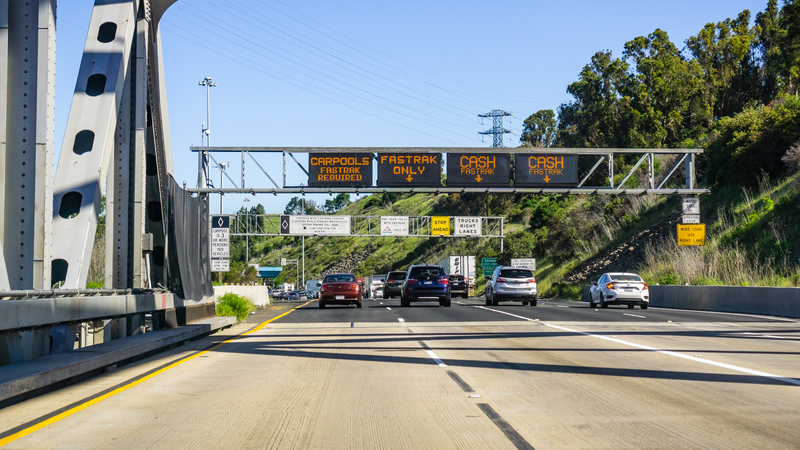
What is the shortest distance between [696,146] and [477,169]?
23007 mm

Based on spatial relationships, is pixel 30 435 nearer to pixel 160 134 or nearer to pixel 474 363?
pixel 474 363

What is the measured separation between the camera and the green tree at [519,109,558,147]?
97.0 meters

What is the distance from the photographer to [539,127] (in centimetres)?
9812

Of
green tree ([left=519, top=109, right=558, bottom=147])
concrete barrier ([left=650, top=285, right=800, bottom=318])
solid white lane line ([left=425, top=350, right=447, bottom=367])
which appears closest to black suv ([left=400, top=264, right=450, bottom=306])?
concrete barrier ([left=650, top=285, right=800, bottom=318])

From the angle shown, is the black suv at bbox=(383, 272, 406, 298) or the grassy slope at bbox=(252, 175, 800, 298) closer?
the grassy slope at bbox=(252, 175, 800, 298)

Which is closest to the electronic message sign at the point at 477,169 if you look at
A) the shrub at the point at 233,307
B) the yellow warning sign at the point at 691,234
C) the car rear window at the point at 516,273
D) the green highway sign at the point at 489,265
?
the car rear window at the point at 516,273

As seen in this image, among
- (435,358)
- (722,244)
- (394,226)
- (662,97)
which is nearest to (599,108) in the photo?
(662,97)

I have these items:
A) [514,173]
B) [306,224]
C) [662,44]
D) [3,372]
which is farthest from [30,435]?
[662,44]

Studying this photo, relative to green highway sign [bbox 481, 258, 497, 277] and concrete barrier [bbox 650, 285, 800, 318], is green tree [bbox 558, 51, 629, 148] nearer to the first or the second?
green highway sign [bbox 481, 258, 497, 277]

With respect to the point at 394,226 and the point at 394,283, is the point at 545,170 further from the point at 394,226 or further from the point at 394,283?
the point at 394,226

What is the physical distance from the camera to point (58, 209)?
14.5m

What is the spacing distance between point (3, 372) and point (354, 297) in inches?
1092

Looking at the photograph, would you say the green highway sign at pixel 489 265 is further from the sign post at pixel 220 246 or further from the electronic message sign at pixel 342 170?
the sign post at pixel 220 246

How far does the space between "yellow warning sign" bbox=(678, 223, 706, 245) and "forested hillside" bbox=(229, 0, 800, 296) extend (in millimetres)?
1034
